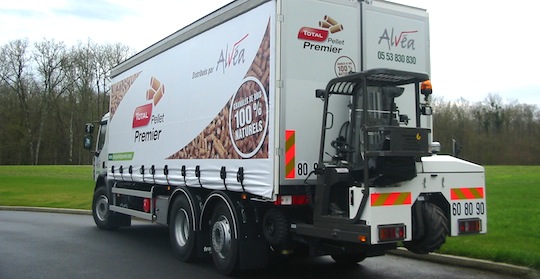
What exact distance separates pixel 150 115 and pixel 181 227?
8.86 ft

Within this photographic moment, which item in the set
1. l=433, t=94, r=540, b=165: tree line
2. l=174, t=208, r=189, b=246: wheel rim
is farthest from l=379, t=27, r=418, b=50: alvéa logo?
l=433, t=94, r=540, b=165: tree line

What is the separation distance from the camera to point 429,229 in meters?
6.05

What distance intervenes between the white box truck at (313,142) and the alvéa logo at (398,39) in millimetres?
20

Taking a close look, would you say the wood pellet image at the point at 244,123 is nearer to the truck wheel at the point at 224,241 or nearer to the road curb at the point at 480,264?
the truck wheel at the point at 224,241

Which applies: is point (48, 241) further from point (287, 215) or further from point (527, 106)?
point (527, 106)

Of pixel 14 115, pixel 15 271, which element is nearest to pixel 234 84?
pixel 15 271

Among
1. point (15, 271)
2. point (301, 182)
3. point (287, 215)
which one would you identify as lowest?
point (15, 271)

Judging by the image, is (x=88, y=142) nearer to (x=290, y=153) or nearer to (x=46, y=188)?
(x=290, y=153)

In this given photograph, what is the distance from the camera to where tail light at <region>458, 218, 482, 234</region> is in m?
6.40

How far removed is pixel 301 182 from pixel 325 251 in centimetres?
91

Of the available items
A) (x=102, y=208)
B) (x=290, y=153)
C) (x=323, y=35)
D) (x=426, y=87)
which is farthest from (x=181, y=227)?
(x=102, y=208)

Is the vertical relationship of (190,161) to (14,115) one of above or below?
below

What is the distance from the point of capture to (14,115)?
55062mm

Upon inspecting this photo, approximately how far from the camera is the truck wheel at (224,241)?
728cm
